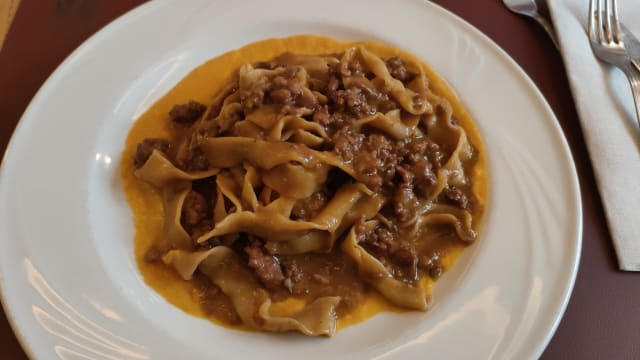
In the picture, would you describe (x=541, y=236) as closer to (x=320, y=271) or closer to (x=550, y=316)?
(x=550, y=316)

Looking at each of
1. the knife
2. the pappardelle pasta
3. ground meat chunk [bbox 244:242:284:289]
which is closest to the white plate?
the pappardelle pasta

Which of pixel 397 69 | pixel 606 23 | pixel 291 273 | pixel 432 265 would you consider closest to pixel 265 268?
pixel 291 273

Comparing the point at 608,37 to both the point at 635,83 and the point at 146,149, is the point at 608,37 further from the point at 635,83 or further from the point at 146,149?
the point at 146,149

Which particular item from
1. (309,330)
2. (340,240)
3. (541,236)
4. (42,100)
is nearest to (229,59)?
(42,100)

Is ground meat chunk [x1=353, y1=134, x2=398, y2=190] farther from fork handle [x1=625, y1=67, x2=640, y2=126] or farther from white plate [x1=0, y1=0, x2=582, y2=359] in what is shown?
fork handle [x1=625, y1=67, x2=640, y2=126]

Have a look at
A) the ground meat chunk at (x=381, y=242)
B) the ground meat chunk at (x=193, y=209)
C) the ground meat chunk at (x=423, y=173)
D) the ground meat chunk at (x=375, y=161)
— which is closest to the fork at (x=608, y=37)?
the ground meat chunk at (x=423, y=173)
